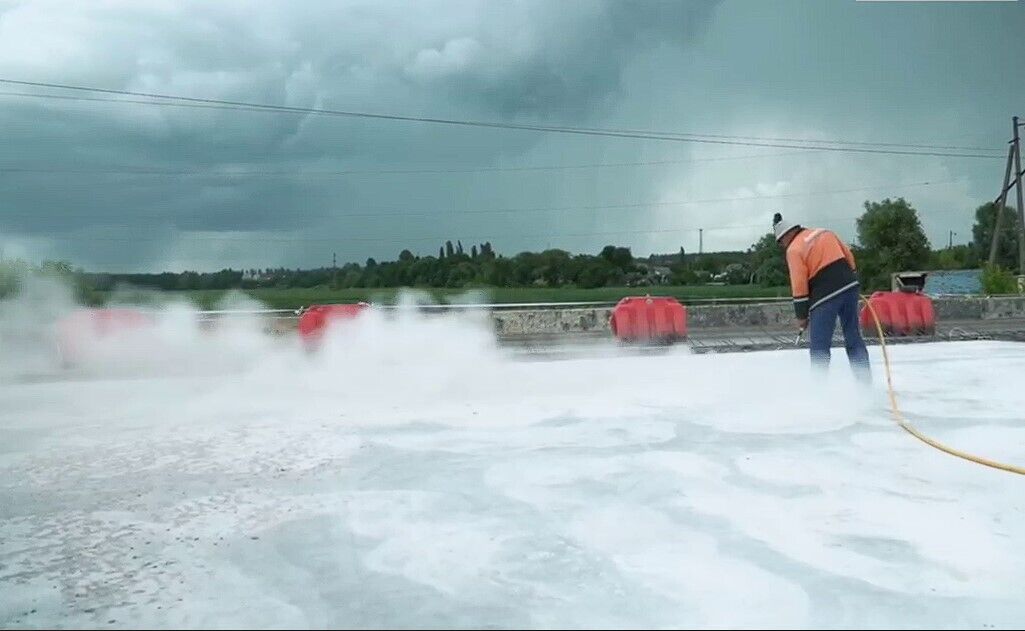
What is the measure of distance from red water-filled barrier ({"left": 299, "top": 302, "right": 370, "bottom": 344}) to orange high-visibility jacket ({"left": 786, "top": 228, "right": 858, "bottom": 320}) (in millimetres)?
5430

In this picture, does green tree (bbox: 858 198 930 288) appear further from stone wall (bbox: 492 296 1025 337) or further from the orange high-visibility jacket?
the orange high-visibility jacket

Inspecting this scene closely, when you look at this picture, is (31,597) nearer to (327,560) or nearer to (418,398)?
(327,560)

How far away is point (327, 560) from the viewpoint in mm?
2836

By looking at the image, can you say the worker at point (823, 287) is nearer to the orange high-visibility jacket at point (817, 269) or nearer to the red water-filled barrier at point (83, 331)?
the orange high-visibility jacket at point (817, 269)

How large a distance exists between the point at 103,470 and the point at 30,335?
755 centimetres

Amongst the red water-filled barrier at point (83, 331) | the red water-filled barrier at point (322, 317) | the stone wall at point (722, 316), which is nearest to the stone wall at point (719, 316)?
the stone wall at point (722, 316)

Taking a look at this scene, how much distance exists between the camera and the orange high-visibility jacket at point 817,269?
641 centimetres

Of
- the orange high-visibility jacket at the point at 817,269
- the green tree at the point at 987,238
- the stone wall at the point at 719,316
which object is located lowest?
the stone wall at the point at 719,316

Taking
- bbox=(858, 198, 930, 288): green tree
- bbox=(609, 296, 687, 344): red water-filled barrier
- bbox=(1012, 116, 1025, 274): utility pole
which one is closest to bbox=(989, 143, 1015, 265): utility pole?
bbox=(1012, 116, 1025, 274): utility pole

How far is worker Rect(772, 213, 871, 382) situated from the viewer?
21.0 ft

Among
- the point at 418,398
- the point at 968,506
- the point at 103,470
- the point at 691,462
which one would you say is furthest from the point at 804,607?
the point at 418,398

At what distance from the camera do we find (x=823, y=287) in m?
6.45

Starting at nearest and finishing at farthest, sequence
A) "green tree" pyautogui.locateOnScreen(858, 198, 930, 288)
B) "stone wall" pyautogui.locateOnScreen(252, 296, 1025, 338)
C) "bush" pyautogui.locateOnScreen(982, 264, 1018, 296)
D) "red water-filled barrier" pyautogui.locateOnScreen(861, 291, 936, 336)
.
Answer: "red water-filled barrier" pyautogui.locateOnScreen(861, 291, 936, 336) → "stone wall" pyautogui.locateOnScreen(252, 296, 1025, 338) → "bush" pyautogui.locateOnScreen(982, 264, 1018, 296) → "green tree" pyautogui.locateOnScreen(858, 198, 930, 288)

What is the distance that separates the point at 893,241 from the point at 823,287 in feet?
151
